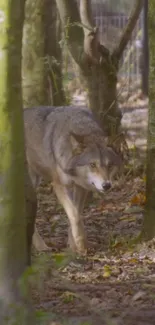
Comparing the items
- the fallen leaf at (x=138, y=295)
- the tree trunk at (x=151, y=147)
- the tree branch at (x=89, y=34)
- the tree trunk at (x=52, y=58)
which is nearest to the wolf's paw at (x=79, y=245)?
the tree trunk at (x=151, y=147)

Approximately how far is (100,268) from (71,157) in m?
1.66

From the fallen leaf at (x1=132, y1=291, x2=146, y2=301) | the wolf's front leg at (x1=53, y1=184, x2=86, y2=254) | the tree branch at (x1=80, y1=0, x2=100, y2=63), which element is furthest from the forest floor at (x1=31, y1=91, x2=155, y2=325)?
the tree branch at (x1=80, y1=0, x2=100, y2=63)

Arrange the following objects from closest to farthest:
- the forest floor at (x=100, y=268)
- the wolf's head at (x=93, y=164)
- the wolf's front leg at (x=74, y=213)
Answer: the forest floor at (x=100, y=268)
the wolf's head at (x=93, y=164)
the wolf's front leg at (x=74, y=213)

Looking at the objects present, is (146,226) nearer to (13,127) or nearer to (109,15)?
(13,127)

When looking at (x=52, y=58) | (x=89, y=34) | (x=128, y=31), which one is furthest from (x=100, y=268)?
(x=128, y=31)

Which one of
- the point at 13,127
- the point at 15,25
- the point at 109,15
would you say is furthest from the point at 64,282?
the point at 109,15

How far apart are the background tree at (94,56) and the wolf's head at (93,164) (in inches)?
110

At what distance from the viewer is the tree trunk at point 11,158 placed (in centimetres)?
445

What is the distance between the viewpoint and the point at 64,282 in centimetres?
595

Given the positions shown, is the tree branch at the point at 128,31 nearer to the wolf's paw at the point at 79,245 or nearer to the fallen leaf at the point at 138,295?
the wolf's paw at the point at 79,245

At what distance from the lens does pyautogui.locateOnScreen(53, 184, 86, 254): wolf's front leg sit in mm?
Answer: 7906

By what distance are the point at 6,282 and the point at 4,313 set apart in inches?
9.5

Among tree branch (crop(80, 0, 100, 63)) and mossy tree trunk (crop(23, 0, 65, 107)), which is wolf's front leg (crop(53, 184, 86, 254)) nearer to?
tree branch (crop(80, 0, 100, 63))

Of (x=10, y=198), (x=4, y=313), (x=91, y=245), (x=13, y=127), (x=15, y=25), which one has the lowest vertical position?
(x=91, y=245)
